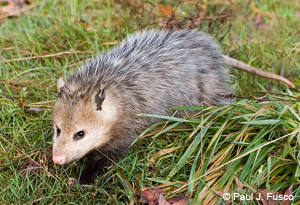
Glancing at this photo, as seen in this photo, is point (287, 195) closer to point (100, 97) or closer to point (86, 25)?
point (100, 97)

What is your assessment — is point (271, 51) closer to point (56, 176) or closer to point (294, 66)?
point (294, 66)

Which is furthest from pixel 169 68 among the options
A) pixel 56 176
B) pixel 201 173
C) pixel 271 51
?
pixel 271 51

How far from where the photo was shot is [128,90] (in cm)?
279

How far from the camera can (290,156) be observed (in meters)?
2.49

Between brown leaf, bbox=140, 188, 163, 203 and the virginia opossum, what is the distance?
41 cm

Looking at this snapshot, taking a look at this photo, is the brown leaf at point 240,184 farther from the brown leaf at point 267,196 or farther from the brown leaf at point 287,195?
the brown leaf at point 287,195

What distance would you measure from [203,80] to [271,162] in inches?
35.4

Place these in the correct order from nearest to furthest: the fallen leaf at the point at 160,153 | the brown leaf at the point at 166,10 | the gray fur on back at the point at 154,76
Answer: the fallen leaf at the point at 160,153, the gray fur on back at the point at 154,76, the brown leaf at the point at 166,10

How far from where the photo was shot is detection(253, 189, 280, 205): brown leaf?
230 centimetres

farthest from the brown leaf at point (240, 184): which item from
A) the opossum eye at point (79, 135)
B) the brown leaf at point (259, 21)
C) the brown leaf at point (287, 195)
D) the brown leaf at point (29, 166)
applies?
the brown leaf at point (259, 21)

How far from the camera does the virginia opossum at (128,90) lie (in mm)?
2529

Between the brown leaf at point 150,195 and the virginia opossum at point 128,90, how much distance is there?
41 centimetres

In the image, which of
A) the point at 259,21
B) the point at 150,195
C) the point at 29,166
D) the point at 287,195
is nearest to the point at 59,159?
the point at 29,166

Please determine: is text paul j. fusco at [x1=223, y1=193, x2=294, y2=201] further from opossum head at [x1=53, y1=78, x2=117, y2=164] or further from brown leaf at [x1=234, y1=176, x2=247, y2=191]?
opossum head at [x1=53, y1=78, x2=117, y2=164]
